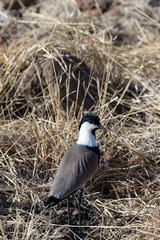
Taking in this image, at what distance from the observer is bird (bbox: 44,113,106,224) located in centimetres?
421

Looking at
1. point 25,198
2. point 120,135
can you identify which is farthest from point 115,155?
point 25,198

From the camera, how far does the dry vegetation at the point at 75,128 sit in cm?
438

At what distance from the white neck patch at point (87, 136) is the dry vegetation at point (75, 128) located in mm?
266

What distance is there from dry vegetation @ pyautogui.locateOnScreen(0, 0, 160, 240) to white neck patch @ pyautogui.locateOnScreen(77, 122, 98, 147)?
0.87ft

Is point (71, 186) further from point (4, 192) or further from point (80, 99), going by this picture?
point (80, 99)

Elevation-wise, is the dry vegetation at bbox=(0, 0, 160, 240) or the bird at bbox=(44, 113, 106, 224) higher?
the bird at bbox=(44, 113, 106, 224)

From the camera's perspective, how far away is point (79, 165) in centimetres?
436

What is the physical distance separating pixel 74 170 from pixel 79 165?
49 millimetres

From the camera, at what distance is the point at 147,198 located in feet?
15.2

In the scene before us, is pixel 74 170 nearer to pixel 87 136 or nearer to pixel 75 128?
pixel 87 136

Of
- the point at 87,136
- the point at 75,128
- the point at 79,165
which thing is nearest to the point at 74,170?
the point at 79,165

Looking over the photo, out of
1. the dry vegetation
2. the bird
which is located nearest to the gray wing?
the bird

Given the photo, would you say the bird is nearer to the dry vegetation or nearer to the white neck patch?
the white neck patch

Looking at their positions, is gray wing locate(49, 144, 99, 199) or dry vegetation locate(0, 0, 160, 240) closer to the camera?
gray wing locate(49, 144, 99, 199)
